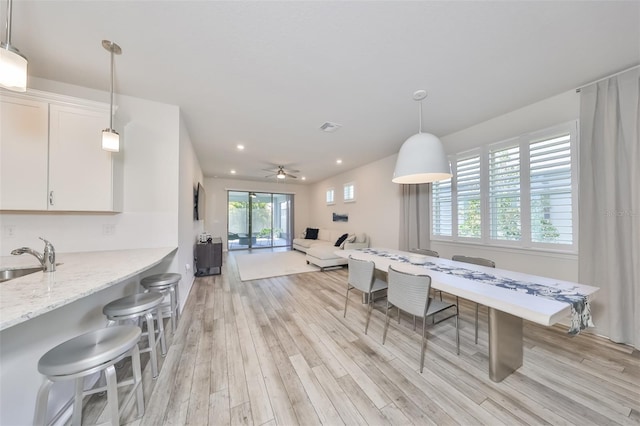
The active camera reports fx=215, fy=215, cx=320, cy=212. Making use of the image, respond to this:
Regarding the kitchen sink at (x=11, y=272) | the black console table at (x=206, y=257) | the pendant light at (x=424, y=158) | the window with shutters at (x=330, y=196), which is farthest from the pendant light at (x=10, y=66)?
the window with shutters at (x=330, y=196)

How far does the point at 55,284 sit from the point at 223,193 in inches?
283

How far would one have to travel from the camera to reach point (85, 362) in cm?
98

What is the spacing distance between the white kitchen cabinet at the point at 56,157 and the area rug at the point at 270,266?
285 centimetres

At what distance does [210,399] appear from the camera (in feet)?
4.96

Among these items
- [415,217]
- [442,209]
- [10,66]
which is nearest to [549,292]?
[442,209]

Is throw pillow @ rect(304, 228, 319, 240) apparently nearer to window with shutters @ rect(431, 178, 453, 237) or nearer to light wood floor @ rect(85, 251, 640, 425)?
window with shutters @ rect(431, 178, 453, 237)

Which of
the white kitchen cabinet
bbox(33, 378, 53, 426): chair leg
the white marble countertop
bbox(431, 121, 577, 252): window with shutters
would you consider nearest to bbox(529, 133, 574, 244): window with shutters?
bbox(431, 121, 577, 252): window with shutters

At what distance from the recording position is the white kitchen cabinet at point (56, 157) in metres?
1.87

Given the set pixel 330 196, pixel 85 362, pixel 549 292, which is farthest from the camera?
pixel 330 196

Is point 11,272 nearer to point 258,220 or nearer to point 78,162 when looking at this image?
point 78,162

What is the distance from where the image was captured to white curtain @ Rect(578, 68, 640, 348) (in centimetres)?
205

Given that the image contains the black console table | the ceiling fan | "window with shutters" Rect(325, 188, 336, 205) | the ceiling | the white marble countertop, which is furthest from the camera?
"window with shutters" Rect(325, 188, 336, 205)

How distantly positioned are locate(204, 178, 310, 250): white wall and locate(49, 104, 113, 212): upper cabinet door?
5.62 m

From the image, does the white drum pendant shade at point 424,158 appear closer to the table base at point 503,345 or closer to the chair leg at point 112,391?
the table base at point 503,345
